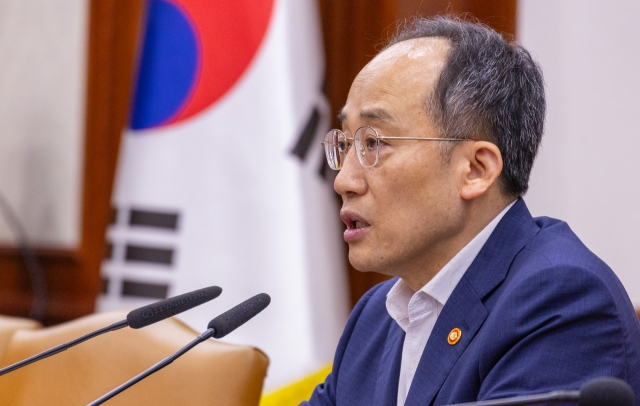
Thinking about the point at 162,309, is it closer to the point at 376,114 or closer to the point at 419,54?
the point at 376,114

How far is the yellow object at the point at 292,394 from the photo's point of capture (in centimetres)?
242

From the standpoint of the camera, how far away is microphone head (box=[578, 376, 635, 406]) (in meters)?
0.74

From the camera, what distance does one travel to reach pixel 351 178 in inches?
55.4

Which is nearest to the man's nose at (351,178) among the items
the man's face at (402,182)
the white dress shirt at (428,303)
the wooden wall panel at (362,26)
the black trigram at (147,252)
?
the man's face at (402,182)

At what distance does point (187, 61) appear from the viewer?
273 cm

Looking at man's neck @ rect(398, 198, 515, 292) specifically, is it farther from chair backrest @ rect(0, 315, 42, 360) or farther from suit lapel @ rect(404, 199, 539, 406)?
chair backrest @ rect(0, 315, 42, 360)

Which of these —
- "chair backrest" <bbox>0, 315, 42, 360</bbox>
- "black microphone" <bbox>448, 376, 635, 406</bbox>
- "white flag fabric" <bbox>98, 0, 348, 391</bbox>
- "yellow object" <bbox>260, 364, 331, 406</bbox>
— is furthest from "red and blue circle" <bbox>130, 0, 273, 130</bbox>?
"black microphone" <bbox>448, 376, 635, 406</bbox>

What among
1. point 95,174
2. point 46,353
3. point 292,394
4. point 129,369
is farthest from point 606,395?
point 95,174

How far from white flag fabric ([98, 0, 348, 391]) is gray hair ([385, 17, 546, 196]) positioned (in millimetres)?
1230

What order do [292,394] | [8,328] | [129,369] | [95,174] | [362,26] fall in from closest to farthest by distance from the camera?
1. [129,369]
2. [8,328]
3. [292,394]
4. [362,26]
5. [95,174]

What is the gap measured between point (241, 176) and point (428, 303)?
4.59 feet

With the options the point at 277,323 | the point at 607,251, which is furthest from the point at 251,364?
the point at 607,251

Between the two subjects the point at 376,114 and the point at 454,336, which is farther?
the point at 376,114

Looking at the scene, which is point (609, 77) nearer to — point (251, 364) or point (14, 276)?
point (251, 364)
